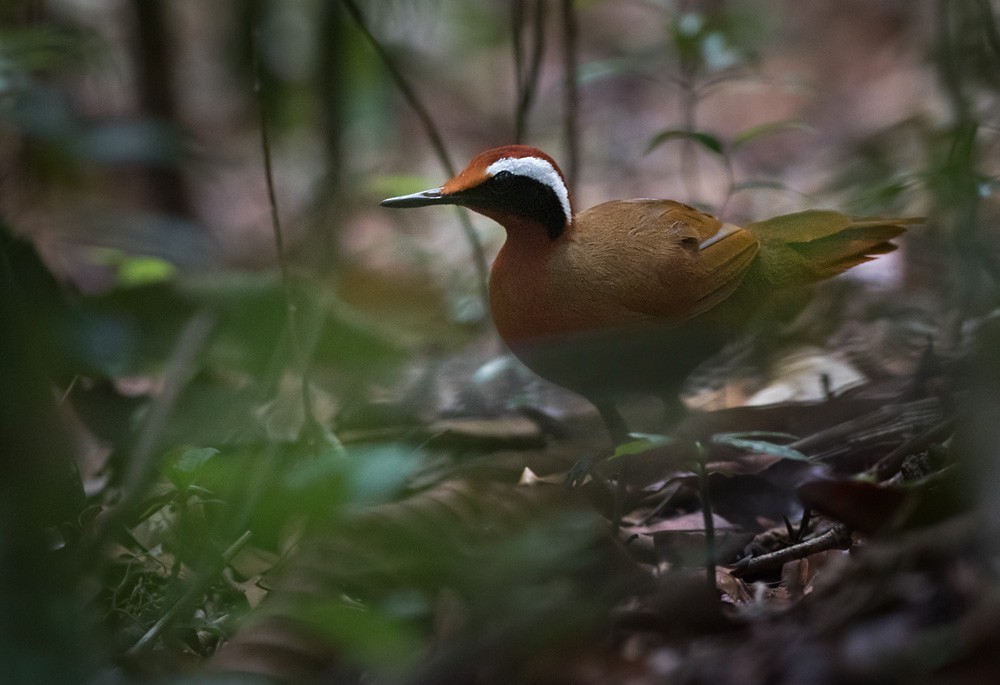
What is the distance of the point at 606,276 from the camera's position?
10.3 ft

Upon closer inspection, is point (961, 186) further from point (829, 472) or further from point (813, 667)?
point (813, 667)

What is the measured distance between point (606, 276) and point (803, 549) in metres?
1.11

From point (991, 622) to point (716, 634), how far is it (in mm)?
549

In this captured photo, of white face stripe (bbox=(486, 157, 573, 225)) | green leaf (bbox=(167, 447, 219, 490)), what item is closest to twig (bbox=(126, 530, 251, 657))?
green leaf (bbox=(167, 447, 219, 490))

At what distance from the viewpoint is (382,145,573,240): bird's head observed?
125 inches

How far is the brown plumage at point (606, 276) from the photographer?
3.15m

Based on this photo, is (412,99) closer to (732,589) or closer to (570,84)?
(570,84)

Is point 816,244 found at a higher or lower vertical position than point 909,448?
higher

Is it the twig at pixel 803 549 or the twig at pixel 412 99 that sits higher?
the twig at pixel 412 99

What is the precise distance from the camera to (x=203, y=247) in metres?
5.30

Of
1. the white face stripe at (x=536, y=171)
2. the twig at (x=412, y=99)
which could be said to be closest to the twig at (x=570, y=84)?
the twig at (x=412, y=99)

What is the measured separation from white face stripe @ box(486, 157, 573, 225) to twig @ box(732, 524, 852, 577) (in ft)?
4.44

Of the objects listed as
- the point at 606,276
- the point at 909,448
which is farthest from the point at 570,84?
the point at 909,448

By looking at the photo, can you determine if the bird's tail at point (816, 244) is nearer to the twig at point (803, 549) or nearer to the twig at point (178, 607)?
the twig at point (803, 549)
